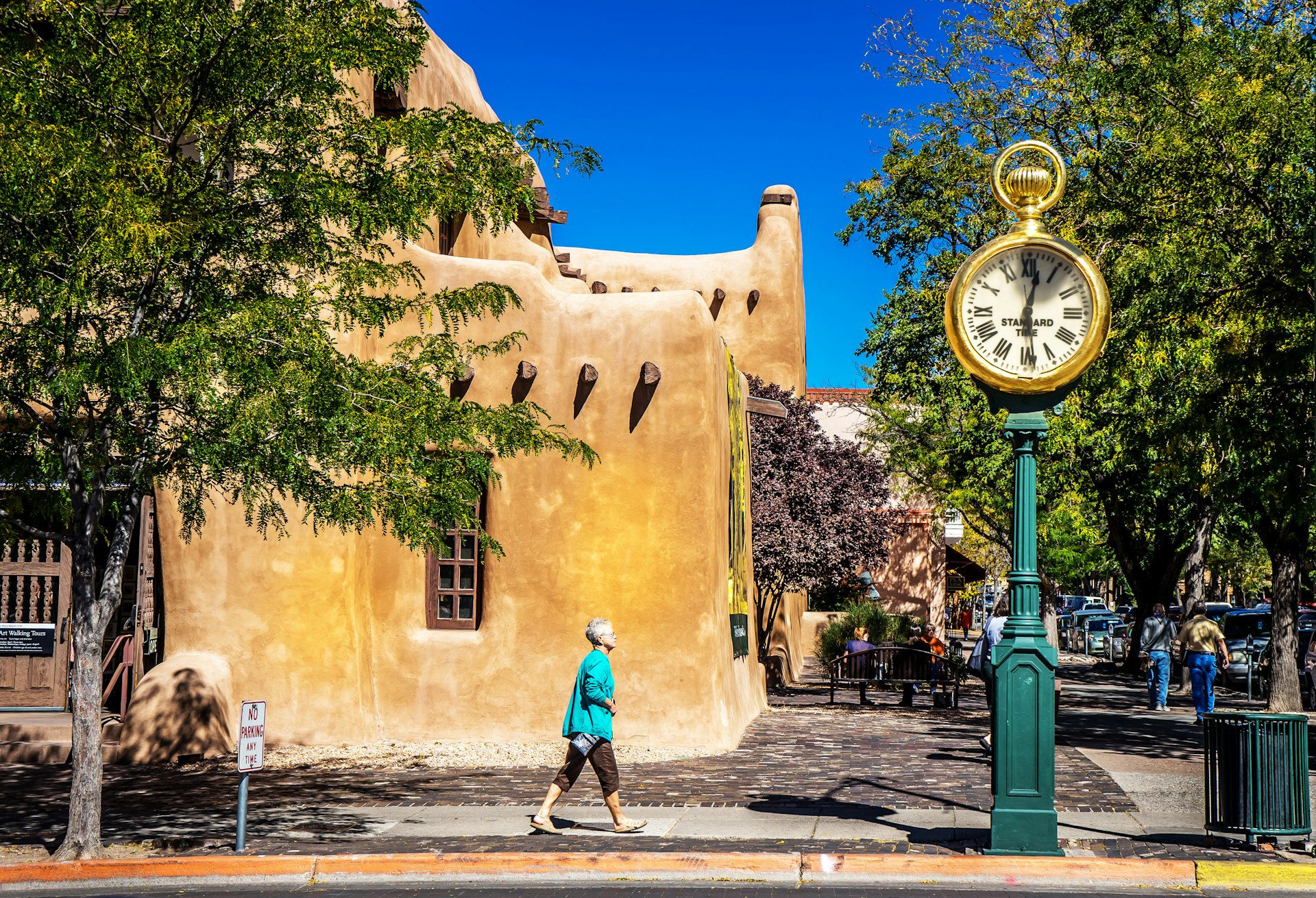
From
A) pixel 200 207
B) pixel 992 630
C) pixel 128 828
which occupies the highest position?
pixel 200 207

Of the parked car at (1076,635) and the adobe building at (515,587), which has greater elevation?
the adobe building at (515,587)

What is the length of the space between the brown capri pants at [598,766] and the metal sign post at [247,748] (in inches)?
85.1

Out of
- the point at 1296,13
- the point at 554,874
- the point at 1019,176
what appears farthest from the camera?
the point at 1296,13

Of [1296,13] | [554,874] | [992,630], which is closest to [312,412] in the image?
[554,874]

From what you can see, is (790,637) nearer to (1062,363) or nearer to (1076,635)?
(1062,363)

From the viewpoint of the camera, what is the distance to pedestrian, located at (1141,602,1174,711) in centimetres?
1945

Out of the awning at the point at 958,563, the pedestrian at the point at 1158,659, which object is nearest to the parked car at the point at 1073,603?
the awning at the point at 958,563

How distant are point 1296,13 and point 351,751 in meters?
17.3

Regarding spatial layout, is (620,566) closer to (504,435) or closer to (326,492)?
(504,435)

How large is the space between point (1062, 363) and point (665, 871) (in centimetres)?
444

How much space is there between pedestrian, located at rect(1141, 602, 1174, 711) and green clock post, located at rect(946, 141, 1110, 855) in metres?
12.0

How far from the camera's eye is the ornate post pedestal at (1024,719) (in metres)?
8.38

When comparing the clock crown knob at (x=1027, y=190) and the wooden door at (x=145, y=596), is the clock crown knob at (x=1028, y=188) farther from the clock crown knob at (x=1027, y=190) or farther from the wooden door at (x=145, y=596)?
the wooden door at (x=145, y=596)

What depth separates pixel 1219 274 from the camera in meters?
13.7
